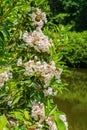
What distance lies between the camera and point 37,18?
381 centimetres

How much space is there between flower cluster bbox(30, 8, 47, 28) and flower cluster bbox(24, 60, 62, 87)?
0.45 m

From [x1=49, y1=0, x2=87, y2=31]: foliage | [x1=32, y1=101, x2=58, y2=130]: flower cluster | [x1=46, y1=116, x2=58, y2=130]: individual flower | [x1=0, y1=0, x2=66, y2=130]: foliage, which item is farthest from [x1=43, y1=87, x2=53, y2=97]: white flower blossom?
[x1=49, y1=0, x2=87, y2=31]: foliage

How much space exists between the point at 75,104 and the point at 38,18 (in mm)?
12987

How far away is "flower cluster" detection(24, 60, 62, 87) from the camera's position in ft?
10.9

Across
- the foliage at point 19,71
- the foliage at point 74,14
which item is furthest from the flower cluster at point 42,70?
the foliage at point 74,14

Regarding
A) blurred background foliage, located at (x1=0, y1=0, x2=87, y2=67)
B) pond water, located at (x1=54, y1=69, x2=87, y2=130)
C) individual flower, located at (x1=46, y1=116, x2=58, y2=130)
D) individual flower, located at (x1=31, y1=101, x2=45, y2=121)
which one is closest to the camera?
individual flower, located at (x1=46, y1=116, x2=58, y2=130)

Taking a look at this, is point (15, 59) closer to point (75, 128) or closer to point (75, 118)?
point (75, 128)

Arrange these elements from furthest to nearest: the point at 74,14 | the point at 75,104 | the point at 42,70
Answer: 1. the point at 74,14
2. the point at 75,104
3. the point at 42,70

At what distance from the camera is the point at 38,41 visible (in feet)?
11.6

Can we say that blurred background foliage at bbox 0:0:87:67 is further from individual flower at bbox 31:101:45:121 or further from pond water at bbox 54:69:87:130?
pond water at bbox 54:69:87:130

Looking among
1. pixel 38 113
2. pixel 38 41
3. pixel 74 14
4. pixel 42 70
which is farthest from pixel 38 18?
pixel 74 14

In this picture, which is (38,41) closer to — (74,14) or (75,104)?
(75,104)

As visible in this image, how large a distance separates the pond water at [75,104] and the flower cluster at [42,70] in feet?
31.8

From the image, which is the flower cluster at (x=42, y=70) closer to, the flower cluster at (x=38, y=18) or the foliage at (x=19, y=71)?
the foliage at (x=19, y=71)
